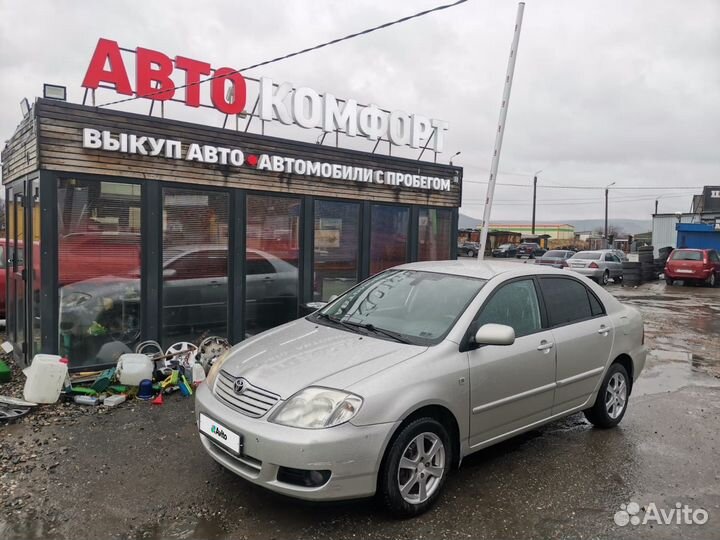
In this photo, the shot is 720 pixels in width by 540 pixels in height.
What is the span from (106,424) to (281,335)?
201cm

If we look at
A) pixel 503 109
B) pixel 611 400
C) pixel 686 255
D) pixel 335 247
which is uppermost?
pixel 503 109

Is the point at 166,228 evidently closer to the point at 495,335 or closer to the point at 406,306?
the point at 406,306

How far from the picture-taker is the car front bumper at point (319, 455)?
2938mm

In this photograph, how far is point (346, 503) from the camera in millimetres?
3092

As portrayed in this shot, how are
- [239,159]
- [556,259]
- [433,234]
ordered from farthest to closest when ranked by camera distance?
1. [556,259]
2. [433,234]
3. [239,159]

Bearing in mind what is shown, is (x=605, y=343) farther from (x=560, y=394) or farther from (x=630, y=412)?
(x=630, y=412)

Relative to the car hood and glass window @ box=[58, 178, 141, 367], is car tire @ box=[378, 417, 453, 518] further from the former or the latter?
glass window @ box=[58, 178, 141, 367]

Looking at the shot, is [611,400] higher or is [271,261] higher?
[271,261]

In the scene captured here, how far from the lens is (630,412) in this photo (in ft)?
17.9

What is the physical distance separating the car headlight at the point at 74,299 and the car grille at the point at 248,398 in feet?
11.0

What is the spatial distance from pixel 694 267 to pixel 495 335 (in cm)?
2133

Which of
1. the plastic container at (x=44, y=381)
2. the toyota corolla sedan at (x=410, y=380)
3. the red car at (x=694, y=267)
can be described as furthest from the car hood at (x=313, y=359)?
the red car at (x=694, y=267)

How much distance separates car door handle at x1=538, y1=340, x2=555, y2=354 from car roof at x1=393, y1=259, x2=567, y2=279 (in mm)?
600

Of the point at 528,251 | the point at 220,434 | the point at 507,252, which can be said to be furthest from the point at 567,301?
the point at 528,251
